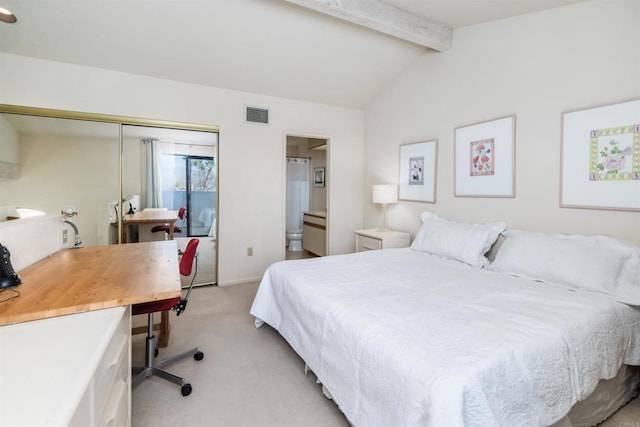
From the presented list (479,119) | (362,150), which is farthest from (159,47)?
(479,119)

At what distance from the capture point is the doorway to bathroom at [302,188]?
6.06 metres

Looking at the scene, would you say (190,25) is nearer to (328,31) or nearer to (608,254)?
(328,31)

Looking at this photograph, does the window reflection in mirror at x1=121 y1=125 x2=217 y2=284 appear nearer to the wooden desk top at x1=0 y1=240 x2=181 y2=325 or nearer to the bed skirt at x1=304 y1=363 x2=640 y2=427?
the wooden desk top at x1=0 y1=240 x2=181 y2=325

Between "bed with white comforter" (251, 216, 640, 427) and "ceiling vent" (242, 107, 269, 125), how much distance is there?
2.57 m

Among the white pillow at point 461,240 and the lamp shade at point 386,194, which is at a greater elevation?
the lamp shade at point 386,194

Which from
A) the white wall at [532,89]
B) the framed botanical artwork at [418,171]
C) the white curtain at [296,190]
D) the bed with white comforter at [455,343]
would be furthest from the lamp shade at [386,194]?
the white curtain at [296,190]

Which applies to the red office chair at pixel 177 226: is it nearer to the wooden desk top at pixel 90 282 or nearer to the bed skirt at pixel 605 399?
the wooden desk top at pixel 90 282

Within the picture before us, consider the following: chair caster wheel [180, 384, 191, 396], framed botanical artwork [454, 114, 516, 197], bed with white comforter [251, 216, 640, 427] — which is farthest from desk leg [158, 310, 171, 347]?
framed botanical artwork [454, 114, 516, 197]

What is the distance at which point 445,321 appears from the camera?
143cm

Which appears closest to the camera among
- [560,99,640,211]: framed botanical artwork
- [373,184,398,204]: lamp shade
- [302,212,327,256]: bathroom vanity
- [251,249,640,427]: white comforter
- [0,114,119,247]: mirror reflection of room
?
[251,249,640,427]: white comforter

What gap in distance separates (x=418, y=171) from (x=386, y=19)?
1.69 metres

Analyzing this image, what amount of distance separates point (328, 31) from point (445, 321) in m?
3.01

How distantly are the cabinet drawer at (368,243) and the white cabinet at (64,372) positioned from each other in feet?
9.20

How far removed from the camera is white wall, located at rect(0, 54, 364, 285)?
3020 millimetres
